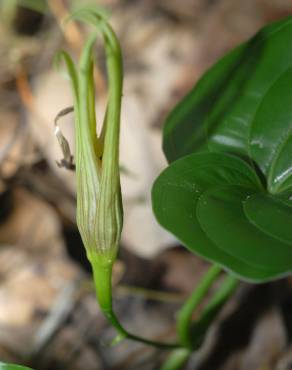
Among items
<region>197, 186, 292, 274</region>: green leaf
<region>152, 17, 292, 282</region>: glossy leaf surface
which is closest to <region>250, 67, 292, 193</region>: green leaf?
<region>152, 17, 292, 282</region>: glossy leaf surface

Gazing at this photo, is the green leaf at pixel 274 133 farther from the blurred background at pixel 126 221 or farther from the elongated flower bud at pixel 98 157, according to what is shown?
the blurred background at pixel 126 221

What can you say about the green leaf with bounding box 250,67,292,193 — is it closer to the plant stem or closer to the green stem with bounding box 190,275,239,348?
the green stem with bounding box 190,275,239,348

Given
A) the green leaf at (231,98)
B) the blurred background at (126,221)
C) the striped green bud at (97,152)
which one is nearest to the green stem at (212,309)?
the blurred background at (126,221)

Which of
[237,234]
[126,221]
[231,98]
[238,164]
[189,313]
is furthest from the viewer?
[126,221]

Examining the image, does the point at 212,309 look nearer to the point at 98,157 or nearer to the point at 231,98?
the point at 231,98

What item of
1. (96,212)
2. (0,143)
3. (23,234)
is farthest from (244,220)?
(0,143)

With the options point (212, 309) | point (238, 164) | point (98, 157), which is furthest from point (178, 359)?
point (98, 157)

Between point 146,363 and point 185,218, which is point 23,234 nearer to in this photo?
point 146,363
